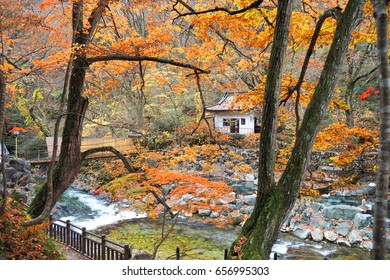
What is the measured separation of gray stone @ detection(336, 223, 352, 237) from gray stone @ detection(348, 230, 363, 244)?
125 millimetres

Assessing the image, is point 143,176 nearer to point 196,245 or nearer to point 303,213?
point 196,245

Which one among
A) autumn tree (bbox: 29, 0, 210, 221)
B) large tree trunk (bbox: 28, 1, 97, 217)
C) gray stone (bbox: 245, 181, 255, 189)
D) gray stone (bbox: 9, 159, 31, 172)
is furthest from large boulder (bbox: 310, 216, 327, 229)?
gray stone (bbox: 9, 159, 31, 172)

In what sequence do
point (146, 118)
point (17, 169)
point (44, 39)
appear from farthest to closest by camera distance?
point (146, 118) → point (17, 169) → point (44, 39)

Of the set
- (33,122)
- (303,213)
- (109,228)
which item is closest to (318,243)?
(303,213)

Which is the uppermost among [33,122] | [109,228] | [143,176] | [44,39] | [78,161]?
[44,39]

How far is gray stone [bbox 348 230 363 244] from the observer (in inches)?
231

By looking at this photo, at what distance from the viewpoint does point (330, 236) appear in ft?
20.1

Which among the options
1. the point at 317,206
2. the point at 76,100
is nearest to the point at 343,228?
the point at 317,206

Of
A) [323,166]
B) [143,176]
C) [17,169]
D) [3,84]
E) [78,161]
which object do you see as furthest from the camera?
[323,166]

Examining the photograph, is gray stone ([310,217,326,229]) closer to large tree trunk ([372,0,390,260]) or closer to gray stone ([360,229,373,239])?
gray stone ([360,229,373,239])

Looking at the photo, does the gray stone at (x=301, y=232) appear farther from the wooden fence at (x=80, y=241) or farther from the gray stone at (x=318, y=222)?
the wooden fence at (x=80, y=241)

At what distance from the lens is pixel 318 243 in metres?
6.09

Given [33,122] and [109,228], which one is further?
[33,122]

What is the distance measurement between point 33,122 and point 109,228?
4.86 meters
